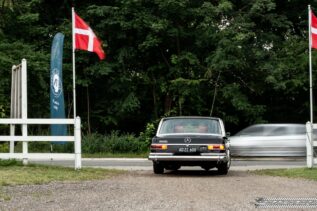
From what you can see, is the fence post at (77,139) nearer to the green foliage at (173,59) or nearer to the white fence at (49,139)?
the white fence at (49,139)

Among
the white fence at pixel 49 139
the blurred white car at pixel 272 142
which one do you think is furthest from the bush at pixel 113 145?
the white fence at pixel 49 139

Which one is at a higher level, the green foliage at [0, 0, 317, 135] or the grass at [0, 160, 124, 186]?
the green foliage at [0, 0, 317, 135]

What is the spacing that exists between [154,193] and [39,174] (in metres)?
4.18

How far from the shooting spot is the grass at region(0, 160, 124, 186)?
14007 millimetres

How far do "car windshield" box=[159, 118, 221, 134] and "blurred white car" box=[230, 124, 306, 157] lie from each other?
8.54 m

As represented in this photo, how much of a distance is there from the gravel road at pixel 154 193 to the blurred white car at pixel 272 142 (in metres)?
10.6

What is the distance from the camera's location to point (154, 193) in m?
12.1

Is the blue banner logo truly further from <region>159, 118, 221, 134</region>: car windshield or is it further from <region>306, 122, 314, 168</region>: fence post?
<region>306, 122, 314, 168</region>: fence post

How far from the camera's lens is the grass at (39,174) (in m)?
14.0

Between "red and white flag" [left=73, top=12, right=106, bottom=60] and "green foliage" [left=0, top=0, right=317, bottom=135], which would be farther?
"green foliage" [left=0, top=0, right=317, bottom=135]

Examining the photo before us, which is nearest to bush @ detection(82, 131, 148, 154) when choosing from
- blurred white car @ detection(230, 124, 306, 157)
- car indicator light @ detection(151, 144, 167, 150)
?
blurred white car @ detection(230, 124, 306, 157)

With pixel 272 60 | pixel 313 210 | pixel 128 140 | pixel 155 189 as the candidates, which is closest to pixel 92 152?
pixel 128 140

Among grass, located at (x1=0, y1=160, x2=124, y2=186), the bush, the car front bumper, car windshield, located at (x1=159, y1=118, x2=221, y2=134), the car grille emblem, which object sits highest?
car windshield, located at (x1=159, y1=118, x2=221, y2=134)

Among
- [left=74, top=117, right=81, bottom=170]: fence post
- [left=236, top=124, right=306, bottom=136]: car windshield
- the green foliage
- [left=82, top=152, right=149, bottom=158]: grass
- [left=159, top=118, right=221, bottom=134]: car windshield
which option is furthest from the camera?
the green foliage
